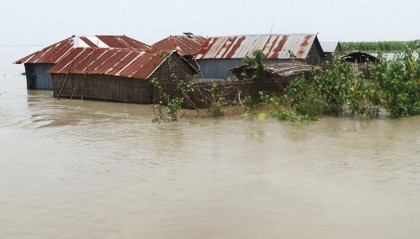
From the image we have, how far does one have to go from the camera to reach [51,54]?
90.7 ft

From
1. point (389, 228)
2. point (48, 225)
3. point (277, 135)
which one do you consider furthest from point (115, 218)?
point (277, 135)

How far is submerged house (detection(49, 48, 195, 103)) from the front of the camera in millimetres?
19891

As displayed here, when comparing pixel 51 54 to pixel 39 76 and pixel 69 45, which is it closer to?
pixel 69 45

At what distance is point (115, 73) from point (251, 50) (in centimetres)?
1001

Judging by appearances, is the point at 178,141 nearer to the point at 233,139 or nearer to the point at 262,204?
the point at 233,139

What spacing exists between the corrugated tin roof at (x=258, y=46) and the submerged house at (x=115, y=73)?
21.1 feet

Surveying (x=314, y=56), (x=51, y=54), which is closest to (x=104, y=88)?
(x=51, y=54)

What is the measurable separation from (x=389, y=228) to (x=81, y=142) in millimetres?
8617

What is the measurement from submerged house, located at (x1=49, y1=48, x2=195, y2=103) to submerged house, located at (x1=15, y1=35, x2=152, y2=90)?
237 cm

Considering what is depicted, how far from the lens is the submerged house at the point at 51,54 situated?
2736 centimetres

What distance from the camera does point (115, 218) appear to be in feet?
22.2

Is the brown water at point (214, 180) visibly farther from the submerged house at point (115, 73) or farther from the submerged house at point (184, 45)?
the submerged house at point (184, 45)

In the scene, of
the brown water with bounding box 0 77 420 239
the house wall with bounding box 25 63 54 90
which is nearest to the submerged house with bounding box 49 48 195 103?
the house wall with bounding box 25 63 54 90

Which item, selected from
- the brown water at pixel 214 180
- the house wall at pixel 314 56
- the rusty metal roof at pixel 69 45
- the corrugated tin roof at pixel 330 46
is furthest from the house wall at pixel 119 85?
the corrugated tin roof at pixel 330 46
